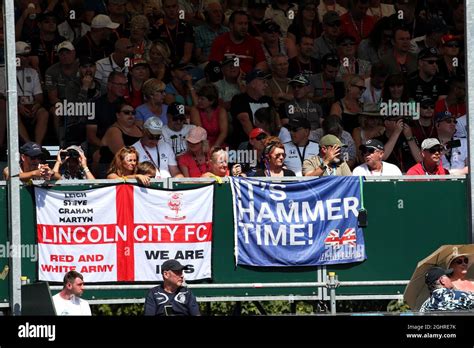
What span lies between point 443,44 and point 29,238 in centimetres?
675

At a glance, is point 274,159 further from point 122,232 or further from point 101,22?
point 101,22

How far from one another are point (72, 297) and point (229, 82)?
14.6ft

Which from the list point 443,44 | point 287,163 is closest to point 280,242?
point 287,163

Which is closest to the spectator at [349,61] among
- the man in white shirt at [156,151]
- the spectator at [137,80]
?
the spectator at [137,80]

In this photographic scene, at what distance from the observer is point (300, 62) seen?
1834 cm

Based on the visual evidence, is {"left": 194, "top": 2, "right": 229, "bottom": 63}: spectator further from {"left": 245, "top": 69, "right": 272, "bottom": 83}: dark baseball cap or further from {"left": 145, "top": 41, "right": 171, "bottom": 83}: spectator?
{"left": 245, "top": 69, "right": 272, "bottom": 83}: dark baseball cap

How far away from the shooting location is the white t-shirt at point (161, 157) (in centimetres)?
1592

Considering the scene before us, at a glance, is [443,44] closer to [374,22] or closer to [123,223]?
[374,22]

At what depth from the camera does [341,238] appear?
1520 cm

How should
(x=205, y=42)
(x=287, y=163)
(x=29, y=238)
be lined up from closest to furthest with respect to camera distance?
1. (x=29, y=238)
2. (x=287, y=163)
3. (x=205, y=42)

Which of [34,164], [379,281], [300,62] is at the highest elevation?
[300,62]

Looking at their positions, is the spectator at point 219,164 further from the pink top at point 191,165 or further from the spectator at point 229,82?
the spectator at point 229,82

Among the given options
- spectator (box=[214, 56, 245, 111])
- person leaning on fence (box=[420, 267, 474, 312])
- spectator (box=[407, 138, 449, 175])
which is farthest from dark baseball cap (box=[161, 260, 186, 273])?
spectator (box=[214, 56, 245, 111])

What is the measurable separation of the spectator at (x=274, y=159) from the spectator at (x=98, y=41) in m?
3.09
